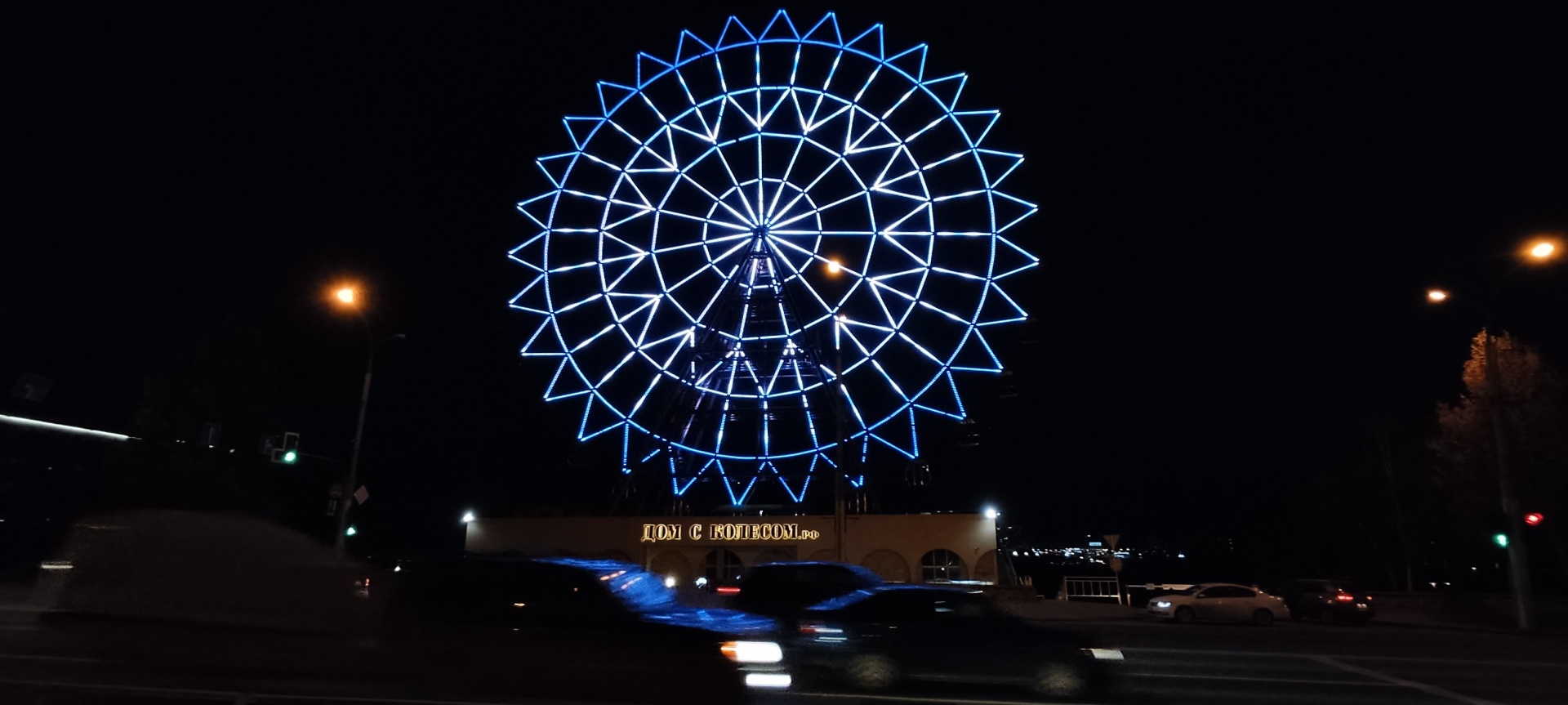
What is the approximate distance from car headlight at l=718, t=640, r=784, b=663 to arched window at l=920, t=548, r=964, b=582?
29155 mm

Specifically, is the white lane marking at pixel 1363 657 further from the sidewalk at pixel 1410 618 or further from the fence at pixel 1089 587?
the fence at pixel 1089 587

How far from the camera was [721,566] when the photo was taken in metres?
39.4

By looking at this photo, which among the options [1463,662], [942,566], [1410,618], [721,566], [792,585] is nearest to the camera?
[1463,662]

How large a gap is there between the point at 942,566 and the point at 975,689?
27.5 metres

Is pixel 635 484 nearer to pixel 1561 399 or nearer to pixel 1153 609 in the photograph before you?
pixel 1153 609

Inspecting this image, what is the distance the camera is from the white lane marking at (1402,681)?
10.6 m

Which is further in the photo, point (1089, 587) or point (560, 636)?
point (1089, 587)

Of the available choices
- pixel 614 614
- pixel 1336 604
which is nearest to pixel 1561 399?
pixel 1336 604

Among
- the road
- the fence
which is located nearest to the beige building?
the fence

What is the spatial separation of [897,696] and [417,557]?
4.70 m

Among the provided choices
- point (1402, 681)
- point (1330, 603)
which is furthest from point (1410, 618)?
point (1402, 681)

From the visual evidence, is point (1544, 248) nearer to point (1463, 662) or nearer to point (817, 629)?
point (1463, 662)

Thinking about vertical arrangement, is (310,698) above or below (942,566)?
above

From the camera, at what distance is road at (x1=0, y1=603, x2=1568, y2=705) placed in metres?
7.80
